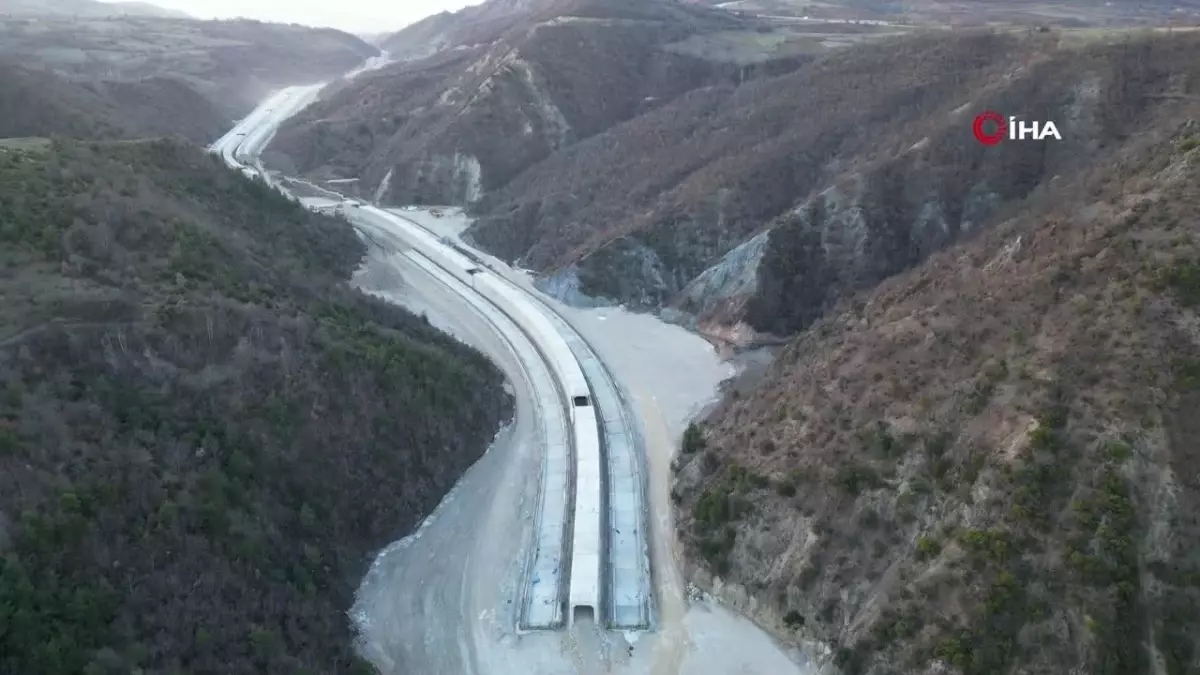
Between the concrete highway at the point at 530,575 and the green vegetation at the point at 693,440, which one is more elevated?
the green vegetation at the point at 693,440

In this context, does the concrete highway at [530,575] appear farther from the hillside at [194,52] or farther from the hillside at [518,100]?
the hillside at [194,52]

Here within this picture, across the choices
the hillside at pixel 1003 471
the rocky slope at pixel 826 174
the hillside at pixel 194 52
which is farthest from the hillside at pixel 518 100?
the hillside at pixel 1003 471

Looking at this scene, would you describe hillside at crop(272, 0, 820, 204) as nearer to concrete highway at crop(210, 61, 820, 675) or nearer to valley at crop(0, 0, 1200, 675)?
valley at crop(0, 0, 1200, 675)

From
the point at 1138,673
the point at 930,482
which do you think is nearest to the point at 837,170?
the point at 930,482

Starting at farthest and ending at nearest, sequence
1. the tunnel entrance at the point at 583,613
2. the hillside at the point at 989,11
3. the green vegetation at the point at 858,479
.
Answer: the hillside at the point at 989,11, the tunnel entrance at the point at 583,613, the green vegetation at the point at 858,479

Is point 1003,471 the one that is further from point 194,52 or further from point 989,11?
point 194,52

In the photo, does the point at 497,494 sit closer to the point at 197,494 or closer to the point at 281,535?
the point at 281,535
